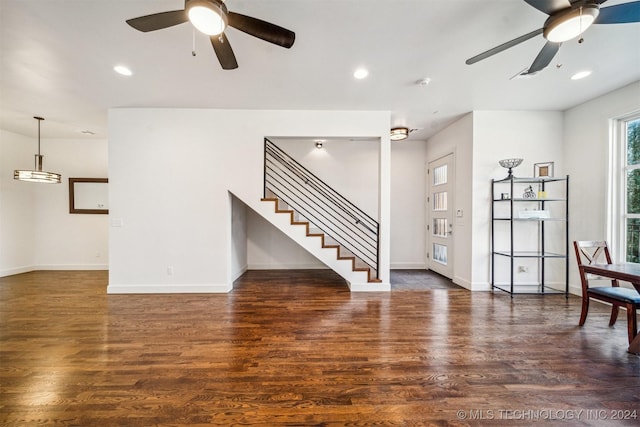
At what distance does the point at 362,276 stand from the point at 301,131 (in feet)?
9.08

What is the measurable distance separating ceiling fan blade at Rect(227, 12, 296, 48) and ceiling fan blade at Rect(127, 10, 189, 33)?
1.21 ft

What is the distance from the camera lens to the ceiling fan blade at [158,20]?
187 centimetres

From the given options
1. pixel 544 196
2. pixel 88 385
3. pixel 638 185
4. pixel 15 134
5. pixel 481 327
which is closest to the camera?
pixel 88 385

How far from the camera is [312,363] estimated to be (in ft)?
7.25

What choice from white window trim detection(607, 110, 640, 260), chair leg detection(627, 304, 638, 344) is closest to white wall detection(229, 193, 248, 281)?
chair leg detection(627, 304, 638, 344)

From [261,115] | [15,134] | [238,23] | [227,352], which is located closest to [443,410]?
[227,352]

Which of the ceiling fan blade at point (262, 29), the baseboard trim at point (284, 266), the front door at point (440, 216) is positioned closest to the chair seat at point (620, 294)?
the front door at point (440, 216)

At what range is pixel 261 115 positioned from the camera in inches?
169

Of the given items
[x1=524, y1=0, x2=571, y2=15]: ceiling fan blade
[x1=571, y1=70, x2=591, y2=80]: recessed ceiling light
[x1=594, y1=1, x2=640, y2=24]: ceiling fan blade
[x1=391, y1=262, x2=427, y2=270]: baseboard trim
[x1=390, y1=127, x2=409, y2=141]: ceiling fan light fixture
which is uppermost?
[x1=571, y1=70, x2=591, y2=80]: recessed ceiling light

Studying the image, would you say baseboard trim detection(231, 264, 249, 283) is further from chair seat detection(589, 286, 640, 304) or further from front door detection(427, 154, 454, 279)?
chair seat detection(589, 286, 640, 304)

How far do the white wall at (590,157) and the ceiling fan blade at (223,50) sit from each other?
17.4ft

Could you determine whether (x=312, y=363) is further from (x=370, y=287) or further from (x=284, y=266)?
(x=284, y=266)

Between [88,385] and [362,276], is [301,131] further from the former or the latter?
[88,385]

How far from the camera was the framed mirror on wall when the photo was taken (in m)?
5.84
